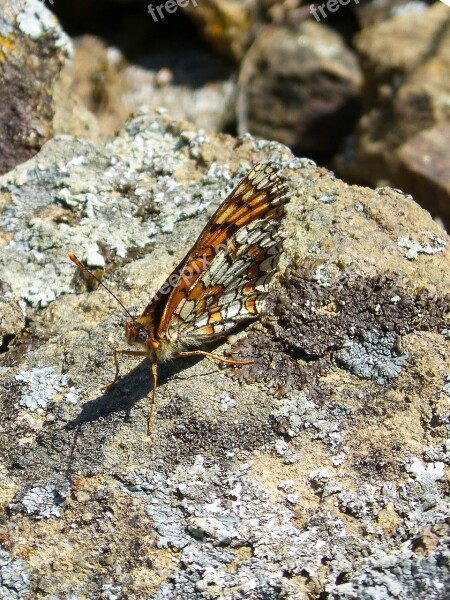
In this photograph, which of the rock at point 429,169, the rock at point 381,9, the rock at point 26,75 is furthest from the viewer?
the rock at point 381,9

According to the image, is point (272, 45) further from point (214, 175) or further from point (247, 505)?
point (247, 505)

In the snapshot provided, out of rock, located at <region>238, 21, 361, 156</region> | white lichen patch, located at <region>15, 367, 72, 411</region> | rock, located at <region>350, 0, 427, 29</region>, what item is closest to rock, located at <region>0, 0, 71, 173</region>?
white lichen patch, located at <region>15, 367, 72, 411</region>

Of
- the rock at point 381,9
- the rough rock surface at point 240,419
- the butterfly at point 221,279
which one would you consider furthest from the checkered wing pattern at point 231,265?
the rock at point 381,9

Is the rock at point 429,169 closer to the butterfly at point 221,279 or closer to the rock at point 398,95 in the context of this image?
the rock at point 398,95

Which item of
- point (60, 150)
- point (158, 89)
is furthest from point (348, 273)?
point (158, 89)

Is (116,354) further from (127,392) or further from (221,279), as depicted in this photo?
(221,279)

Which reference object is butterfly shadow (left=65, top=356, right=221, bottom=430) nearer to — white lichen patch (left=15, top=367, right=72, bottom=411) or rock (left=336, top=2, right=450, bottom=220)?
white lichen patch (left=15, top=367, right=72, bottom=411)
